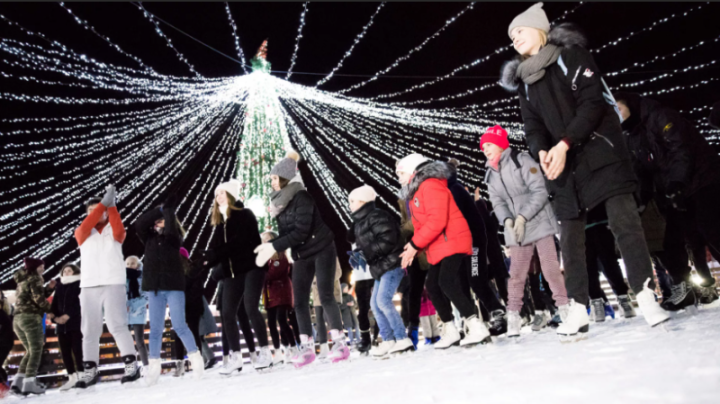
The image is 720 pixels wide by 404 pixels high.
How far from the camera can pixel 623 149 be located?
3.15 metres

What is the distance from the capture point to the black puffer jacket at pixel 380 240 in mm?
5273

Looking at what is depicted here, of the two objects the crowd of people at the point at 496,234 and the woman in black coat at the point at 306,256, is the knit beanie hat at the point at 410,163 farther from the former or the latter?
the woman in black coat at the point at 306,256

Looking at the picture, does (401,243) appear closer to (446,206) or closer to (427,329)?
(446,206)

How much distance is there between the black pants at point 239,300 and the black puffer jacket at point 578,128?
322 centimetres

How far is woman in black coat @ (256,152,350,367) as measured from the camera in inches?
213

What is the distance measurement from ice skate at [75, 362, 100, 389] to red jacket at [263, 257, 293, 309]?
2375 millimetres

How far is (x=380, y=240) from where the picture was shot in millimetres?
5285

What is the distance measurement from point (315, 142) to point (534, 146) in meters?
19.9

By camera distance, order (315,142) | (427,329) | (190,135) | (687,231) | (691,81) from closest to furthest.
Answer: (687,231) < (427,329) < (691,81) < (190,135) < (315,142)

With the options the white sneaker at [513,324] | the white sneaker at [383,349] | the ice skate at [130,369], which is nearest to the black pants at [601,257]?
the white sneaker at [513,324]

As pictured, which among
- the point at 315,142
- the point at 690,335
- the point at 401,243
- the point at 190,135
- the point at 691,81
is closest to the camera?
the point at 690,335

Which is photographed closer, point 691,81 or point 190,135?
point 691,81

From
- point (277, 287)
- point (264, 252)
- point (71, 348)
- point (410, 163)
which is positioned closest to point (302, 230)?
point (264, 252)

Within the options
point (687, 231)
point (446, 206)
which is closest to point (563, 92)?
point (446, 206)
